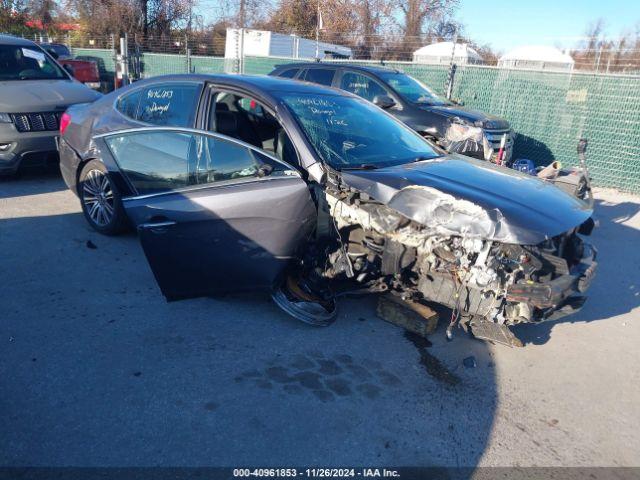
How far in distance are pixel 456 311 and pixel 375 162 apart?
1.36 metres

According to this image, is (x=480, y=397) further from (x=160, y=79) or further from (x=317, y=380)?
(x=160, y=79)

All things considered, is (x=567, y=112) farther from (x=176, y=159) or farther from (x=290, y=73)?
(x=176, y=159)

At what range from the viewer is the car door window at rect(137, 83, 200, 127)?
15.0 ft

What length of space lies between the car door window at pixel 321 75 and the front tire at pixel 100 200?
4.83 m

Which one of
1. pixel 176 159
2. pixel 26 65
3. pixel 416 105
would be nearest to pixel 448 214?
pixel 176 159

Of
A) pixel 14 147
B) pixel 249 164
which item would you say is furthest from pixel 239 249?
pixel 14 147

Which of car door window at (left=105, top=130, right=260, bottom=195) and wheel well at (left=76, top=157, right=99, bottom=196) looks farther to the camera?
wheel well at (left=76, top=157, right=99, bottom=196)

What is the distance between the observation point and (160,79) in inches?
201

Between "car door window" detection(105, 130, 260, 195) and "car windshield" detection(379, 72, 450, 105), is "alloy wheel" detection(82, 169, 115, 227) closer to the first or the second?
"car door window" detection(105, 130, 260, 195)

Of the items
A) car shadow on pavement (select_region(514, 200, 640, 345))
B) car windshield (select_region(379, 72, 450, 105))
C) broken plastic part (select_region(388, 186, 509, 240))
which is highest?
car windshield (select_region(379, 72, 450, 105))

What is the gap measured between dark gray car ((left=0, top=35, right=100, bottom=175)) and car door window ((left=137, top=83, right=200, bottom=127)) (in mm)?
2681

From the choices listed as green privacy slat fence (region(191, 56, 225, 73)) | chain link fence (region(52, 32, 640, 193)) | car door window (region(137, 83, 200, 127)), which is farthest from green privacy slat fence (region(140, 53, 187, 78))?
car door window (region(137, 83, 200, 127))

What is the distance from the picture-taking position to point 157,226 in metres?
3.66

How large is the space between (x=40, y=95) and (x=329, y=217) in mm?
5693
